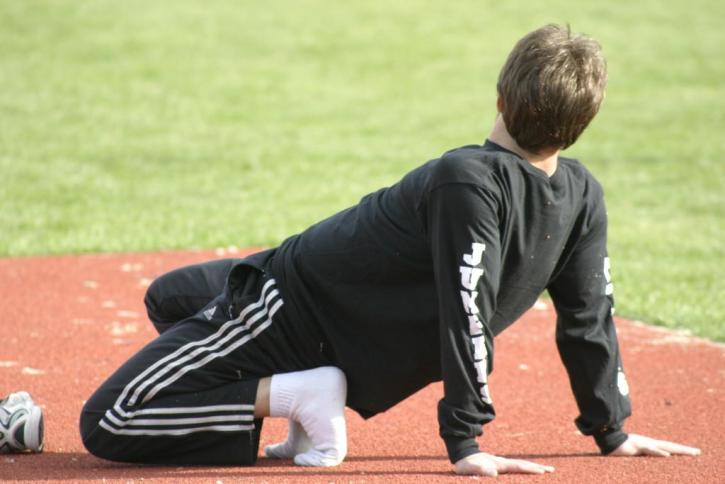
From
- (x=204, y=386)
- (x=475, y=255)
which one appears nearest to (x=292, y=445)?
(x=204, y=386)

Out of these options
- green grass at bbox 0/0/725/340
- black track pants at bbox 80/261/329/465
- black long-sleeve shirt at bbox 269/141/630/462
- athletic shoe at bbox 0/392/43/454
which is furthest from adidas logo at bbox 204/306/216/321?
green grass at bbox 0/0/725/340

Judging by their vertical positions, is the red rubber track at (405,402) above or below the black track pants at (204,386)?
below

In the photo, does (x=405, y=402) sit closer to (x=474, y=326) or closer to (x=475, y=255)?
(x=474, y=326)

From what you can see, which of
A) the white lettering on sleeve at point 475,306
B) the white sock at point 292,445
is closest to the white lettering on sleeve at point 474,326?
the white lettering on sleeve at point 475,306

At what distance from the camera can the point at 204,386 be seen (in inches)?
154

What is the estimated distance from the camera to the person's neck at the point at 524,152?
3.66 metres

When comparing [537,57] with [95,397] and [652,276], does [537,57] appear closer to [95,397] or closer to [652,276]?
[95,397]

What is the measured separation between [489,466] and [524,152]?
3.25 ft

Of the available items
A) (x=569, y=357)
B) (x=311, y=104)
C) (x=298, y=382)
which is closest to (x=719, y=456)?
(x=569, y=357)

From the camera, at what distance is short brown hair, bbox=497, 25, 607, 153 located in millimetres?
3488

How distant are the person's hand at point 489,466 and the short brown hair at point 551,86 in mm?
992

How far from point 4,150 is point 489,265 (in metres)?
11.3

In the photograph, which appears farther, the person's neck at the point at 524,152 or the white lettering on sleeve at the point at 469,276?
the person's neck at the point at 524,152

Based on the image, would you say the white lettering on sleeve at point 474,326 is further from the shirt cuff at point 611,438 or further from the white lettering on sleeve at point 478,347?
the shirt cuff at point 611,438
